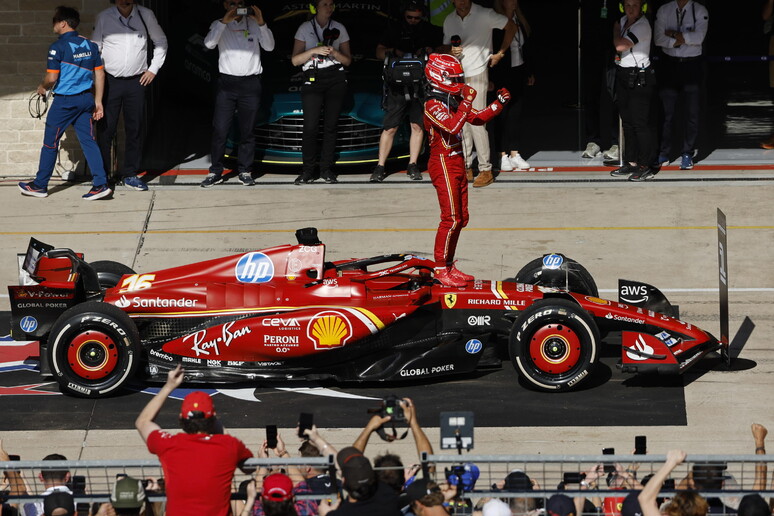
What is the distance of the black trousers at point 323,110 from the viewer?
52.5 ft

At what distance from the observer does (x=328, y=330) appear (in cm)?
1073

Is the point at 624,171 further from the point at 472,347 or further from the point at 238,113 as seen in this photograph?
the point at 472,347

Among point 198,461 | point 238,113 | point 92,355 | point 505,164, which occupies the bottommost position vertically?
point 198,461

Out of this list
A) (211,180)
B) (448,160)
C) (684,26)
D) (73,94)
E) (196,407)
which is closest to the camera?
(196,407)

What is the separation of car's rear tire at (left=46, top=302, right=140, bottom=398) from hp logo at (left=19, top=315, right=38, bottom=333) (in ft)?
0.90

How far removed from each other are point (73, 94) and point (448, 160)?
18.1ft

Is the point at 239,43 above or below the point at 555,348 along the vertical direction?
above

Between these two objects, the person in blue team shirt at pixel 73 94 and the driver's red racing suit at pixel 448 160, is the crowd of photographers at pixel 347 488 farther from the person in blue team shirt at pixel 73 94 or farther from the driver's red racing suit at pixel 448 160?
the person in blue team shirt at pixel 73 94

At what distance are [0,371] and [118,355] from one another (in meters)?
1.40

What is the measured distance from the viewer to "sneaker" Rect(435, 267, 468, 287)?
11.4 m

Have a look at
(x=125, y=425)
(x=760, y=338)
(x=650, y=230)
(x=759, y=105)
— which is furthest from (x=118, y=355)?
(x=759, y=105)

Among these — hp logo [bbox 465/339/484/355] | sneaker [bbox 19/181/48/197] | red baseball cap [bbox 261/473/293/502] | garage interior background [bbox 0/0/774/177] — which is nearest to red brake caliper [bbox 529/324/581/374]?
hp logo [bbox 465/339/484/355]

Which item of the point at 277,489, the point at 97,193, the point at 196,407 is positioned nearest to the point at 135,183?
the point at 97,193

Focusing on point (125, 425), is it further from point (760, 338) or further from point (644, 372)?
point (760, 338)
